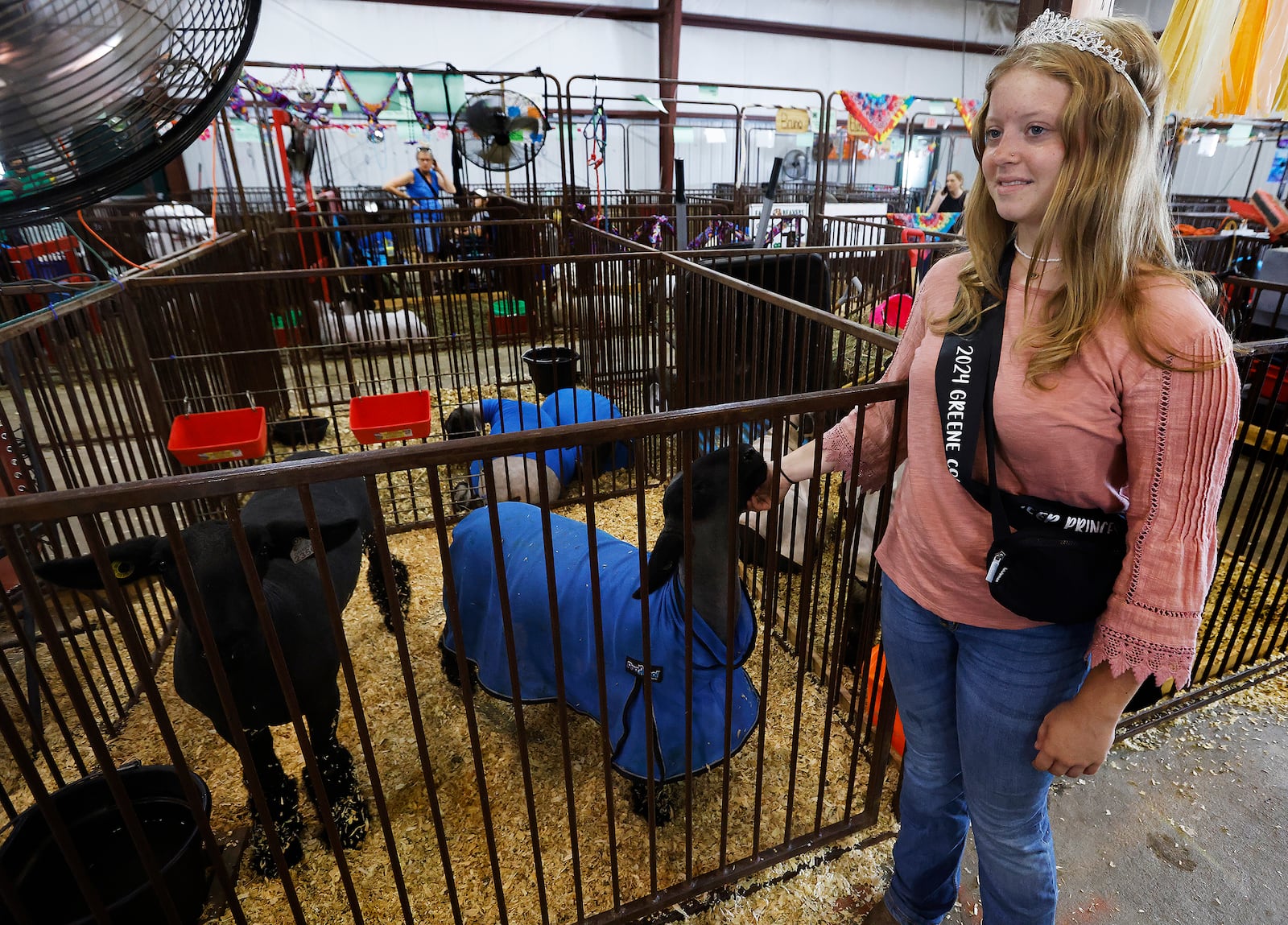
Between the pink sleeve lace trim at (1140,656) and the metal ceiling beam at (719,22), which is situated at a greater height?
the metal ceiling beam at (719,22)

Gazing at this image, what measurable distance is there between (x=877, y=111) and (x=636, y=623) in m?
11.4

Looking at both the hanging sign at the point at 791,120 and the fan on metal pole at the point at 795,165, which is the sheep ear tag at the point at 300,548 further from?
the fan on metal pole at the point at 795,165

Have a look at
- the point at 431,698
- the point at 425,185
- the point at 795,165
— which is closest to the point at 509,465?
the point at 431,698

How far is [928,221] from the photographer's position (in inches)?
335

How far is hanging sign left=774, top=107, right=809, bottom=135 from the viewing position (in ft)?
25.2

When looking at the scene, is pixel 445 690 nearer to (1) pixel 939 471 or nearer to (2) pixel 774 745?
(2) pixel 774 745

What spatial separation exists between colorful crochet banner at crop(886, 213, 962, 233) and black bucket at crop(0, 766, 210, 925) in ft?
28.0

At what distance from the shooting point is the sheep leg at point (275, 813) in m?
1.97

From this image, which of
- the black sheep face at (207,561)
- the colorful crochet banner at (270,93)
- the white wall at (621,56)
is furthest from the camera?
the white wall at (621,56)

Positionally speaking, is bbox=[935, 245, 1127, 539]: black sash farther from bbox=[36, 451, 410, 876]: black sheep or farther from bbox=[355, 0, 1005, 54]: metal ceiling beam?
bbox=[355, 0, 1005, 54]: metal ceiling beam

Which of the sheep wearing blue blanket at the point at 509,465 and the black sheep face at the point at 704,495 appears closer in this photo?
the black sheep face at the point at 704,495

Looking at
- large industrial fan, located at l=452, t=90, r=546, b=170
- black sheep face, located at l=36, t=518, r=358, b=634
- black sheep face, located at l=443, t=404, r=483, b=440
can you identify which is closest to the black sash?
black sheep face, located at l=36, t=518, r=358, b=634

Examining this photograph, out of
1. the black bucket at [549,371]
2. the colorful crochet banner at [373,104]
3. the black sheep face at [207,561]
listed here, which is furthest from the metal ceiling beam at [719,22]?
the black sheep face at [207,561]

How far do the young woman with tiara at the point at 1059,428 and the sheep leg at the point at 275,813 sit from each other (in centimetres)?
186
